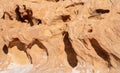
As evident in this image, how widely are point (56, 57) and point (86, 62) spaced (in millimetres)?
A: 1185

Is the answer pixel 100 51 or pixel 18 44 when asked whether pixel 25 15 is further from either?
pixel 100 51

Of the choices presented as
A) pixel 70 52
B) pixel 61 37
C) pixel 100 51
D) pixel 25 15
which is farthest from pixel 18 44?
pixel 100 51

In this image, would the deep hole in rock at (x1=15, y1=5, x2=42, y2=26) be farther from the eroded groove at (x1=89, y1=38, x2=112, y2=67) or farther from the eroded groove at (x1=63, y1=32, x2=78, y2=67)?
the eroded groove at (x1=89, y1=38, x2=112, y2=67)

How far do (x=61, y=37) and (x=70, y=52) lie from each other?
0.64 m

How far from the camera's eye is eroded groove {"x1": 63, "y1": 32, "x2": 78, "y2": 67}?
8823mm

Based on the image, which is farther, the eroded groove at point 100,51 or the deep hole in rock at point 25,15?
the deep hole in rock at point 25,15

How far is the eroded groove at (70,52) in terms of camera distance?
28.9ft

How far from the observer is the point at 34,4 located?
418 inches

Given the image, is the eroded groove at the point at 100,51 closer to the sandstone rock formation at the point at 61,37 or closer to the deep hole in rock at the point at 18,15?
the sandstone rock formation at the point at 61,37

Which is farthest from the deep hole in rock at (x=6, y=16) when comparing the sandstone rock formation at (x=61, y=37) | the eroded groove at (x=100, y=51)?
the eroded groove at (x=100, y=51)

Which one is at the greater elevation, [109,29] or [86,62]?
[109,29]

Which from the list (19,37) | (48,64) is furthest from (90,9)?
(19,37)

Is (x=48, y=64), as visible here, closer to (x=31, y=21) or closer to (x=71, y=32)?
(x=71, y=32)

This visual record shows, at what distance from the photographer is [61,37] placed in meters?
9.42
